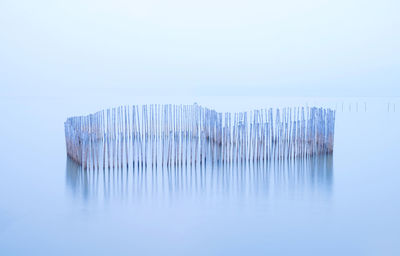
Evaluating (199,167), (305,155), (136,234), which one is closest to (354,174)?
(305,155)

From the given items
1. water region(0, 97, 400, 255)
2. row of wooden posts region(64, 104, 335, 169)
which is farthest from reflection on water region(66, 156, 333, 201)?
row of wooden posts region(64, 104, 335, 169)

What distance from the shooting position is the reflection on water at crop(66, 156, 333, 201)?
4762mm

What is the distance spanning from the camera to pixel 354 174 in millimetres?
5797

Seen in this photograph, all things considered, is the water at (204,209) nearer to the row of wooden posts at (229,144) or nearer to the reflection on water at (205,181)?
the reflection on water at (205,181)

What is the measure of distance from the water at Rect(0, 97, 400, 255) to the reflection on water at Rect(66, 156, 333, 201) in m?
0.01

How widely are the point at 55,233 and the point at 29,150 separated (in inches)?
165

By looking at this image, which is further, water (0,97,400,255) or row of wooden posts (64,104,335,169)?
row of wooden posts (64,104,335,169)

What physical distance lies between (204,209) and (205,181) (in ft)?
3.21

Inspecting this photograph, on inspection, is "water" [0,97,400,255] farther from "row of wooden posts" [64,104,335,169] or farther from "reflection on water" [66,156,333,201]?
"row of wooden posts" [64,104,335,169]

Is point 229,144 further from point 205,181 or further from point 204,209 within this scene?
point 204,209

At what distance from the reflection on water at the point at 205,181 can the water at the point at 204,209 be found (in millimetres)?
11

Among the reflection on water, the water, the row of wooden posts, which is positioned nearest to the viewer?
the water

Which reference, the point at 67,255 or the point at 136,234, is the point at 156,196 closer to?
the point at 136,234

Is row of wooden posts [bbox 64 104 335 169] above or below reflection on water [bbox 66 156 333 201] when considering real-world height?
above
